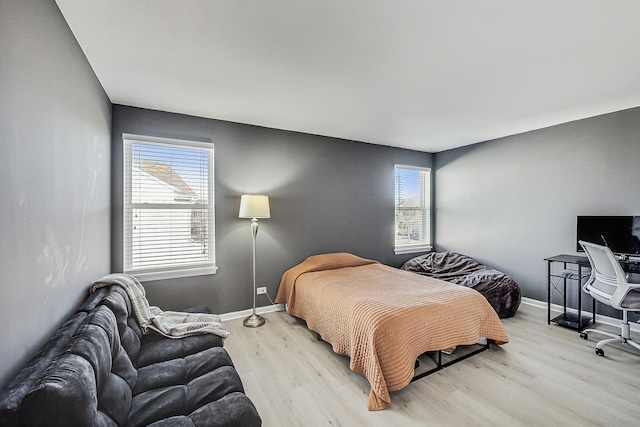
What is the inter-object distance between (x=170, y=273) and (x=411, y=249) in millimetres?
3972

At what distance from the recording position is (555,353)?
271 cm

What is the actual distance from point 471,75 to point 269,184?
8.52ft

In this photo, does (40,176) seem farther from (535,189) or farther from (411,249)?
(535,189)

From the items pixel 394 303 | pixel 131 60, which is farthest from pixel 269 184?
pixel 394 303

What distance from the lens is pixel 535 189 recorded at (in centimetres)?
406

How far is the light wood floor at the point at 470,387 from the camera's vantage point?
6.19 feet

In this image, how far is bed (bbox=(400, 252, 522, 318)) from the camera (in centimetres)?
363

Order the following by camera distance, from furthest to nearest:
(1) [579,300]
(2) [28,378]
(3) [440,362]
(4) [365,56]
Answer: (1) [579,300]
(3) [440,362]
(4) [365,56]
(2) [28,378]

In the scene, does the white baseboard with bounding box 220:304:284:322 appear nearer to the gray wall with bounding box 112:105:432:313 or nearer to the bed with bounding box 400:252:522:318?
the gray wall with bounding box 112:105:432:313

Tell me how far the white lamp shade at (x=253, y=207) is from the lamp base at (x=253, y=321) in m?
1.26

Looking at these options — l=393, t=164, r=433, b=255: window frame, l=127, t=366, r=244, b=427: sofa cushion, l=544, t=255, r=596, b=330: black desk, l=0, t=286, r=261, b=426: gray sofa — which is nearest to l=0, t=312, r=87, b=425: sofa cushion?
l=0, t=286, r=261, b=426: gray sofa

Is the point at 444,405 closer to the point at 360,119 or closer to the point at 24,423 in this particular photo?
the point at 24,423

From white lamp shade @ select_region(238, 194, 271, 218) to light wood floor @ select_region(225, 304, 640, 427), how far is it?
4.55ft

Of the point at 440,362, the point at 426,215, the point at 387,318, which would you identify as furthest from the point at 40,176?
the point at 426,215
